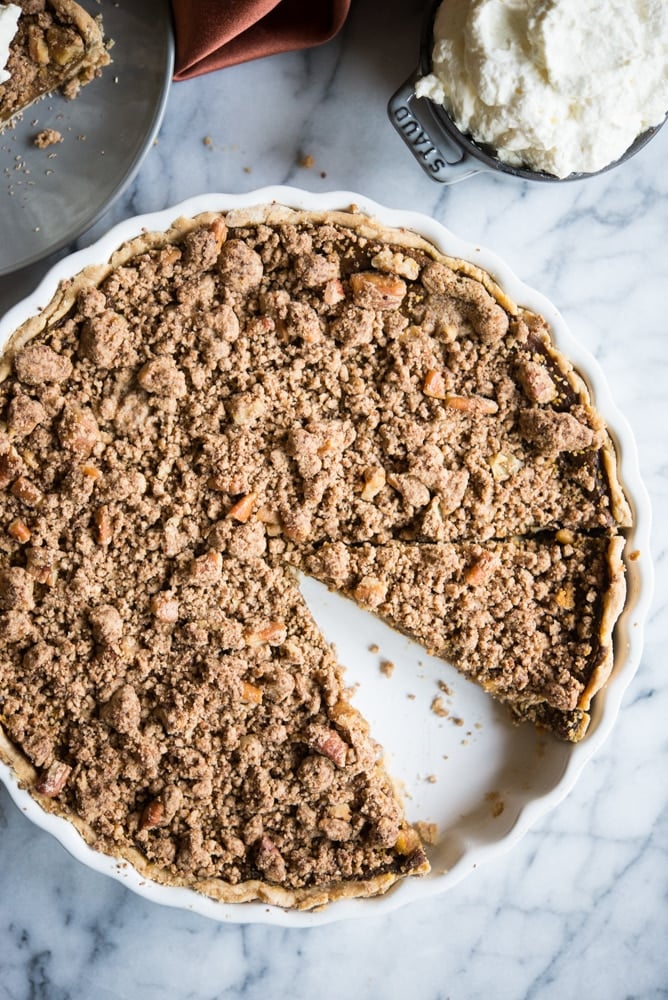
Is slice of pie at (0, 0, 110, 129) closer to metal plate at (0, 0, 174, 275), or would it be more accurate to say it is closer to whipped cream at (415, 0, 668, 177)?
metal plate at (0, 0, 174, 275)

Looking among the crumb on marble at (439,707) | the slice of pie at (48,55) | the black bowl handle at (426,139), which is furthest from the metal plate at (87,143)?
the crumb on marble at (439,707)

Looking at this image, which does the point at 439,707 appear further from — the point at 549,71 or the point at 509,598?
the point at 549,71

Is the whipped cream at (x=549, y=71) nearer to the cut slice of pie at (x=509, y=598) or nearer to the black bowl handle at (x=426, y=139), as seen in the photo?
A: the black bowl handle at (x=426, y=139)

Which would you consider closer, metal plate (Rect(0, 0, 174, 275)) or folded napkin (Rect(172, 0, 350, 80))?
folded napkin (Rect(172, 0, 350, 80))

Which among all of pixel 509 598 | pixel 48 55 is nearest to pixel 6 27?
pixel 48 55

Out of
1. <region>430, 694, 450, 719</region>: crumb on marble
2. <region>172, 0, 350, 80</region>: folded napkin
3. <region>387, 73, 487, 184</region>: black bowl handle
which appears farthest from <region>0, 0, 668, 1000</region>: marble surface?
<region>430, 694, 450, 719</region>: crumb on marble

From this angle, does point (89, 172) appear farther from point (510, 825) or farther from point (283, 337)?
point (510, 825)
